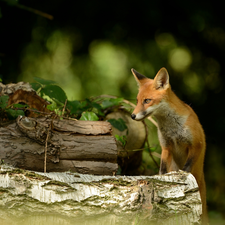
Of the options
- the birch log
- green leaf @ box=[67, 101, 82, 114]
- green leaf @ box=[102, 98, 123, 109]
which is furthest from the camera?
green leaf @ box=[102, 98, 123, 109]

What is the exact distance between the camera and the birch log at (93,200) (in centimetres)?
176

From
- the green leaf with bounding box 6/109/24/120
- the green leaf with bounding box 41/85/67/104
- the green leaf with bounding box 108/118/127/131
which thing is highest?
the green leaf with bounding box 41/85/67/104

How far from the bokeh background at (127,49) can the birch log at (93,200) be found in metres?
3.08

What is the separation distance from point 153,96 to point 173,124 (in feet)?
1.21

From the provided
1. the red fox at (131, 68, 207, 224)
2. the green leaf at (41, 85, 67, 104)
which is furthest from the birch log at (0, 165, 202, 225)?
the green leaf at (41, 85, 67, 104)

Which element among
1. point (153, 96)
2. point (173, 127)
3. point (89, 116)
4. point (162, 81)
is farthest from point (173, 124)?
point (89, 116)

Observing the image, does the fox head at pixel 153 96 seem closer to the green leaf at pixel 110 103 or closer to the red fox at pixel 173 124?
the red fox at pixel 173 124

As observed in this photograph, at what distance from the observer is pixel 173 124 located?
291cm

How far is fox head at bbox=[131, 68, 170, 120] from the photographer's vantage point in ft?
9.14

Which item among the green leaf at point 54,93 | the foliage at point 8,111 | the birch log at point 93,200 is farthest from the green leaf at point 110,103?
the birch log at point 93,200

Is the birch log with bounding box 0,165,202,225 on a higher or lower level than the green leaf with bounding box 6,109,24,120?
lower

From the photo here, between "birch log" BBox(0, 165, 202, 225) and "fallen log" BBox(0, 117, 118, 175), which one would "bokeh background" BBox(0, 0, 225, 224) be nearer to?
"fallen log" BBox(0, 117, 118, 175)

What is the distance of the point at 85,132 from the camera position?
2.61m

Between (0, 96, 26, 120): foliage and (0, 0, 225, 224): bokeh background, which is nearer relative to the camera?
(0, 96, 26, 120): foliage
